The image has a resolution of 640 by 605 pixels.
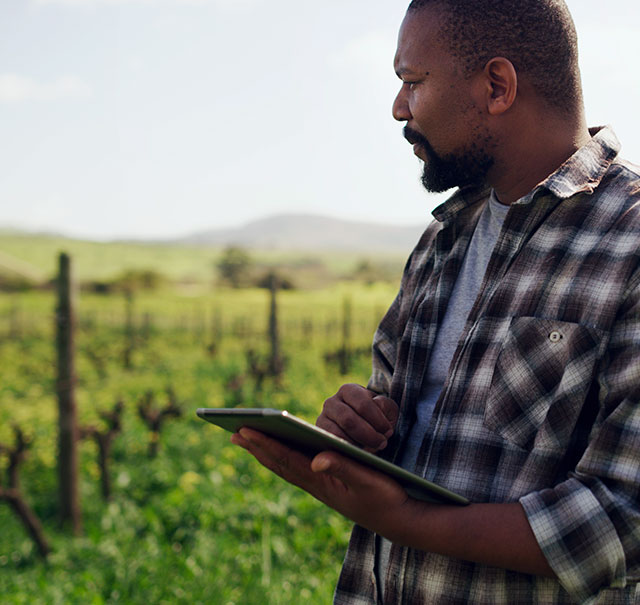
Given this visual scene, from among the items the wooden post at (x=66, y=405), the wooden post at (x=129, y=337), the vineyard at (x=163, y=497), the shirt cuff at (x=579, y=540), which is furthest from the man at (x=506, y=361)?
the wooden post at (x=129, y=337)

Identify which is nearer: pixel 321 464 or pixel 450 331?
pixel 321 464

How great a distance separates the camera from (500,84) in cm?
153

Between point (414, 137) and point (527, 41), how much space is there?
0.31 m

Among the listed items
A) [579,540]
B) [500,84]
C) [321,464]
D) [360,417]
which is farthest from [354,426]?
[500,84]

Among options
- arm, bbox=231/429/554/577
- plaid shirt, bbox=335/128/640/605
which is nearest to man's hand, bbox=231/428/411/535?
arm, bbox=231/429/554/577

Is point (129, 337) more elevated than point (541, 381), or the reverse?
point (541, 381)

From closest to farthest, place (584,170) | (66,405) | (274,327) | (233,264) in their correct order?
(584,170), (66,405), (274,327), (233,264)

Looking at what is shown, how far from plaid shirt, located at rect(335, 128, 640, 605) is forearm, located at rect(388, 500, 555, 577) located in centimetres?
3

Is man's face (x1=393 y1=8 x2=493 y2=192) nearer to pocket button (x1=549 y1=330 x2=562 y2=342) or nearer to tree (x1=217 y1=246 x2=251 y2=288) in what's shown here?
pocket button (x1=549 y1=330 x2=562 y2=342)

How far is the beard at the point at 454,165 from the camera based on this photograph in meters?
1.58

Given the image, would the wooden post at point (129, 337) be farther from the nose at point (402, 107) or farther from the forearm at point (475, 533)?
the forearm at point (475, 533)

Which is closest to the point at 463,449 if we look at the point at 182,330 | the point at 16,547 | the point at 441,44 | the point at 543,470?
the point at 543,470

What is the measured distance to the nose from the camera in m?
1.66

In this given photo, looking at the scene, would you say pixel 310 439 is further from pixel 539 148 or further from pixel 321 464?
pixel 539 148
